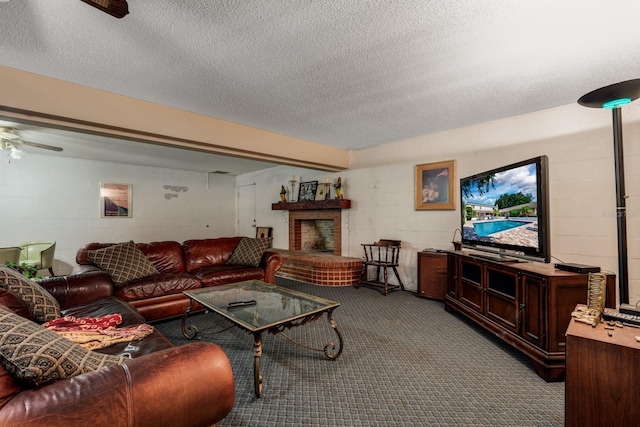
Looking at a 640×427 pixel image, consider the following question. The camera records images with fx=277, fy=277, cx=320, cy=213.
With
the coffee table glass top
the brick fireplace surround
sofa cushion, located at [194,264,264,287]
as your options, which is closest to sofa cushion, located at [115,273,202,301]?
sofa cushion, located at [194,264,264,287]

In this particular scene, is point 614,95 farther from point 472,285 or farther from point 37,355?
point 37,355

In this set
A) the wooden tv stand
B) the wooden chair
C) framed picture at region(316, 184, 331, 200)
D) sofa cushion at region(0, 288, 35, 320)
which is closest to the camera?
sofa cushion at region(0, 288, 35, 320)

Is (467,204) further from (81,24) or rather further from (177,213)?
(177,213)

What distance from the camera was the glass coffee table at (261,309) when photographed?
71.5 inches

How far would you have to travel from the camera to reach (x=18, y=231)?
4672 millimetres

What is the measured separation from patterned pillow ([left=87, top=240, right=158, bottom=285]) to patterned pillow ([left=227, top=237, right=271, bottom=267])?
3.35 ft

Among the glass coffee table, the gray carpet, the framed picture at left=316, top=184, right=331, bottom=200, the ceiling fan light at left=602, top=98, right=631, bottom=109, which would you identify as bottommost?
the gray carpet

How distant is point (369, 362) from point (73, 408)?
1827 millimetres

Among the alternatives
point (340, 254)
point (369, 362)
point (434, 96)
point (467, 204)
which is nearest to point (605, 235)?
point (467, 204)

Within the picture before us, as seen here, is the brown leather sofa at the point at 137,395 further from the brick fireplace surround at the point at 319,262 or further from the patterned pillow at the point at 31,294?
the brick fireplace surround at the point at 319,262

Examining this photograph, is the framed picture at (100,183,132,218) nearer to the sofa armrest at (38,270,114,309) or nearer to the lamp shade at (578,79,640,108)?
the sofa armrest at (38,270,114,309)

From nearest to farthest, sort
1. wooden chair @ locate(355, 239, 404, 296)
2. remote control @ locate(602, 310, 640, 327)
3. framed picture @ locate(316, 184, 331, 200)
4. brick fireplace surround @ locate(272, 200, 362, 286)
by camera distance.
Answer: remote control @ locate(602, 310, 640, 327)
wooden chair @ locate(355, 239, 404, 296)
brick fireplace surround @ locate(272, 200, 362, 286)
framed picture @ locate(316, 184, 331, 200)

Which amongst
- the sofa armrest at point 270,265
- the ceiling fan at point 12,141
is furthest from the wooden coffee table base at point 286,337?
the ceiling fan at point 12,141

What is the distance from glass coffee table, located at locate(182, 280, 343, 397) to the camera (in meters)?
1.82
